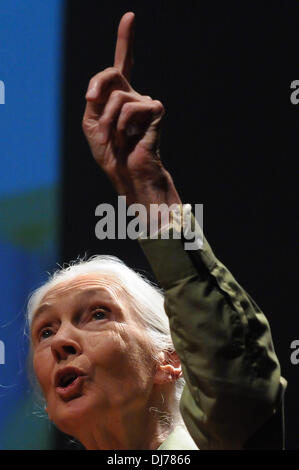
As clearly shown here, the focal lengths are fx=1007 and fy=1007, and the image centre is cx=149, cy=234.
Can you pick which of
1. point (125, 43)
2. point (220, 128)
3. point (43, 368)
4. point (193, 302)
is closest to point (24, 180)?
point (220, 128)

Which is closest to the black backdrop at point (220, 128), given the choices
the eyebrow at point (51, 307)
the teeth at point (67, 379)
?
the eyebrow at point (51, 307)

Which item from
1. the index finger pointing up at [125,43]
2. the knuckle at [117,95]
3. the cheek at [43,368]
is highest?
the index finger pointing up at [125,43]

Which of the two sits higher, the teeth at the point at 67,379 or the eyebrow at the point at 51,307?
the eyebrow at the point at 51,307

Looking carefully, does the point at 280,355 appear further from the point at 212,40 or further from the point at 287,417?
the point at 212,40

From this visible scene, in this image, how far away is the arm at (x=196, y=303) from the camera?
4.60ft

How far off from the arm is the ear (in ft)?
1.40

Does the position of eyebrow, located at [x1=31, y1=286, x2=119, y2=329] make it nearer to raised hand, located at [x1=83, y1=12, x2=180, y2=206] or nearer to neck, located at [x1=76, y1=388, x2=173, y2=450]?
neck, located at [x1=76, y1=388, x2=173, y2=450]

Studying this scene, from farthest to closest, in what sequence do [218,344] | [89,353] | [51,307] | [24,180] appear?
1. [24,180]
2. [51,307]
3. [89,353]
4. [218,344]

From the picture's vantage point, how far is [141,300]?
1.98m

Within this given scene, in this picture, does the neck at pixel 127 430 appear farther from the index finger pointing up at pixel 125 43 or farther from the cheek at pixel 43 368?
the index finger pointing up at pixel 125 43

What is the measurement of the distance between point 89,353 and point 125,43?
0.58m

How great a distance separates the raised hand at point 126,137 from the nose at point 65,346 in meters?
0.44

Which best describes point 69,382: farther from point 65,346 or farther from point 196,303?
point 196,303

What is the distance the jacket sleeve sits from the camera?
140 cm
